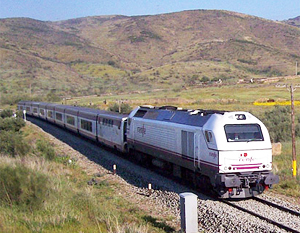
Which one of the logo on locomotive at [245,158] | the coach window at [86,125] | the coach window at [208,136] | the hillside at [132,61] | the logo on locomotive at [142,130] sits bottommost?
the coach window at [86,125]

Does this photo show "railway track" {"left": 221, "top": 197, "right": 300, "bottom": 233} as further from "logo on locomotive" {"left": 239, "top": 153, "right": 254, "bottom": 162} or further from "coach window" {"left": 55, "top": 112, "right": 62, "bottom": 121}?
"coach window" {"left": 55, "top": 112, "right": 62, "bottom": 121}

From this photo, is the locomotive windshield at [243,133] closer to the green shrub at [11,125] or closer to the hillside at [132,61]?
the green shrub at [11,125]

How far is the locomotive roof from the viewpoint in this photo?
650 inches

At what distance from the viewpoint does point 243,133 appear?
15250mm

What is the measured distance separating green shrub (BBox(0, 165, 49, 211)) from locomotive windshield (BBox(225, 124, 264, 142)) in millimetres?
6129

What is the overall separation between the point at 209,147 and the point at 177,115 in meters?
3.64

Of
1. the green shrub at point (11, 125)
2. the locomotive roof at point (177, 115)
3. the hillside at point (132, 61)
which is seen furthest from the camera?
the hillside at point (132, 61)

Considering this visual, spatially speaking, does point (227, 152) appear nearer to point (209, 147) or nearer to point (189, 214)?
point (209, 147)

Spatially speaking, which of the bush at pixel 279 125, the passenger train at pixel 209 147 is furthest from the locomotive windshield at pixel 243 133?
the bush at pixel 279 125

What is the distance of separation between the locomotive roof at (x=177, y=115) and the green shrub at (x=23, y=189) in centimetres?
613

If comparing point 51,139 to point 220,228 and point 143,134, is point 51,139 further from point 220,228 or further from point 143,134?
point 220,228

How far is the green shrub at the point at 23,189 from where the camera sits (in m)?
12.4

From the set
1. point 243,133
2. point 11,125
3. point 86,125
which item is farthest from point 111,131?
point 11,125

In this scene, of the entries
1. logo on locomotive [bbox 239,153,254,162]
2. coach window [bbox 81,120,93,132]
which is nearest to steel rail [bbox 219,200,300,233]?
logo on locomotive [bbox 239,153,254,162]
